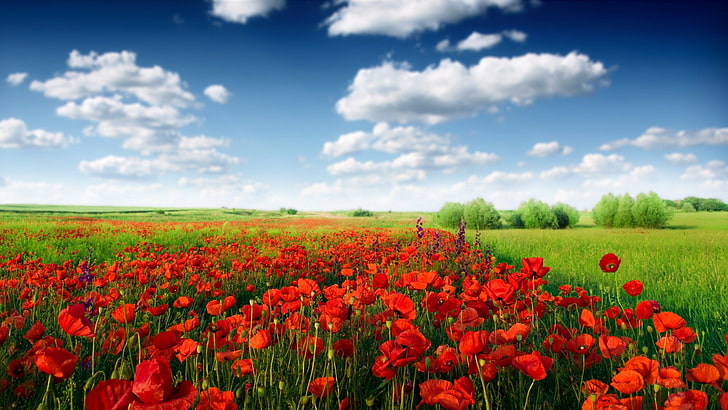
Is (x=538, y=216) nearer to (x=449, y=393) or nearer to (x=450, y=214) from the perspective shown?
(x=450, y=214)

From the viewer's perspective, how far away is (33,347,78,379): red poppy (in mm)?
1161

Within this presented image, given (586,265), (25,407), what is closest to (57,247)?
(25,407)

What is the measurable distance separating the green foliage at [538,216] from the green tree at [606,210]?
3.42m

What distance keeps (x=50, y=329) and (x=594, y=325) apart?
159 inches

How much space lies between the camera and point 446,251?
7.52m

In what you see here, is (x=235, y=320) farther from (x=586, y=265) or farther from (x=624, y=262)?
(x=624, y=262)

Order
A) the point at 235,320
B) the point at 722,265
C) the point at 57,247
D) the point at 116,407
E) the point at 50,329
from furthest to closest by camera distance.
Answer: the point at 57,247 → the point at 722,265 → the point at 50,329 → the point at 235,320 → the point at 116,407

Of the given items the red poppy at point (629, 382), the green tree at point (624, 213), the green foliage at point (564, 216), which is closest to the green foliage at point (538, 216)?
the green foliage at point (564, 216)

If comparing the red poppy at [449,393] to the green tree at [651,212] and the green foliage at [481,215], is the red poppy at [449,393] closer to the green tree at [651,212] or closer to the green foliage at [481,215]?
the green foliage at [481,215]

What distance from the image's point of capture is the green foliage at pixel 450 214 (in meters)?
29.2

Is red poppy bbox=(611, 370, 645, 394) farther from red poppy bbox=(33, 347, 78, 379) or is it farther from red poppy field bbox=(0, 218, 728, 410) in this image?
red poppy bbox=(33, 347, 78, 379)

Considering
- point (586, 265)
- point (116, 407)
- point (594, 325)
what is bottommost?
point (586, 265)

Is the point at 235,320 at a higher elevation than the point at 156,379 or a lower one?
lower

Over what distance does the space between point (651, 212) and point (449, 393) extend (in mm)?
33003
